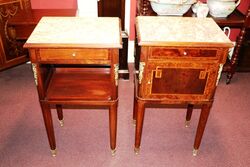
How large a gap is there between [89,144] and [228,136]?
122cm

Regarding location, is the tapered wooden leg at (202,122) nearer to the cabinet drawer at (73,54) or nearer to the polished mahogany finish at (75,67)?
the polished mahogany finish at (75,67)

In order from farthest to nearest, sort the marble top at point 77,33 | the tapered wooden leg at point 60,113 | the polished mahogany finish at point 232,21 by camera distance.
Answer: the polished mahogany finish at point 232,21 → the tapered wooden leg at point 60,113 → the marble top at point 77,33

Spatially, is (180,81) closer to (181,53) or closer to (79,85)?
(181,53)

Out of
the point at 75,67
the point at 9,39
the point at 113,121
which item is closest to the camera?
the point at 113,121

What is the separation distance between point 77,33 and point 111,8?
1.44 meters

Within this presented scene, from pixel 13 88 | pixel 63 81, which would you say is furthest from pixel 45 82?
pixel 13 88

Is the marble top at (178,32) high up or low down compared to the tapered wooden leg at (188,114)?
up

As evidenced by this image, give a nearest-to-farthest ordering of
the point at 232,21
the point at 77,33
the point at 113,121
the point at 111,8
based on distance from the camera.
Result: the point at 77,33 → the point at 113,121 → the point at 232,21 → the point at 111,8

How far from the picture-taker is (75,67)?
2.10m

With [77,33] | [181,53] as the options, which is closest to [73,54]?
[77,33]

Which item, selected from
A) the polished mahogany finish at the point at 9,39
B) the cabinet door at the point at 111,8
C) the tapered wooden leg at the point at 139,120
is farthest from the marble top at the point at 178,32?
the polished mahogany finish at the point at 9,39

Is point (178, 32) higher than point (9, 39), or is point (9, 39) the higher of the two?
point (178, 32)

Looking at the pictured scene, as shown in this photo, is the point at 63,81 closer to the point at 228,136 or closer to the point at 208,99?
the point at 208,99

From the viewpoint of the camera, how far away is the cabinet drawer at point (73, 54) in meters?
1.55
